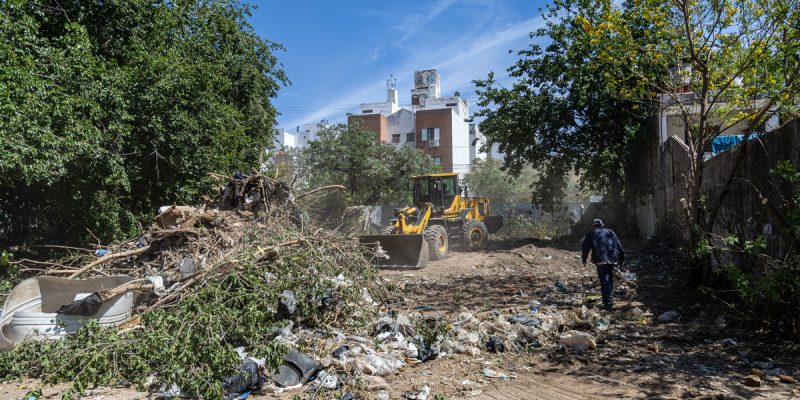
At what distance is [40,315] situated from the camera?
6.31 m

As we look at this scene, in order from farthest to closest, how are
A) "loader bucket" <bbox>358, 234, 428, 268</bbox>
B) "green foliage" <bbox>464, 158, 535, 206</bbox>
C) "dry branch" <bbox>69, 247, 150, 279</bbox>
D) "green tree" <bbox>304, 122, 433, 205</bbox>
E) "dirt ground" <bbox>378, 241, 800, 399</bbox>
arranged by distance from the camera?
"green foliage" <bbox>464, 158, 535, 206</bbox>
"green tree" <bbox>304, 122, 433, 205</bbox>
"loader bucket" <bbox>358, 234, 428, 268</bbox>
"dry branch" <bbox>69, 247, 150, 279</bbox>
"dirt ground" <bbox>378, 241, 800, 399</bbox>

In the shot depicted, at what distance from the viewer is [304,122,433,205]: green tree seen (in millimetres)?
25672

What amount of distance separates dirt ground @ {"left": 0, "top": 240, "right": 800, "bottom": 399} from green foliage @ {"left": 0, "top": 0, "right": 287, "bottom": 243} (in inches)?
180

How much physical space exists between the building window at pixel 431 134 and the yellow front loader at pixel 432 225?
23.8m

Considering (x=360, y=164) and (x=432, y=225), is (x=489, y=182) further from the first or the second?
(x=432, y=225)

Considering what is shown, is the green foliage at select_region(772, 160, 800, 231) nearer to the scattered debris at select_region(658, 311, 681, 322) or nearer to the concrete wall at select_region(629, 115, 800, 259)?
the concrete wall at select_region(629, 115, 800, 259)

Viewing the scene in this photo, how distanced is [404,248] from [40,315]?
27.3 ft

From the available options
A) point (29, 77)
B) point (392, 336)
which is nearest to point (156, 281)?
point (392, 336)

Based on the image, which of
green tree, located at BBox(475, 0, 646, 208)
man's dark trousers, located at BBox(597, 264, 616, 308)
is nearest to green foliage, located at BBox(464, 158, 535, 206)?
green tree, located at BBox(475, 0, 646, 208)

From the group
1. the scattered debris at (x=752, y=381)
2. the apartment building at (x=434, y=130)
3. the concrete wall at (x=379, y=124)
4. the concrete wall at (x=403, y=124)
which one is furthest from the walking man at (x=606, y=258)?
the concrete wall at (x=379, y=124)

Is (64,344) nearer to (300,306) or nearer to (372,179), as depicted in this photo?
(300,306)

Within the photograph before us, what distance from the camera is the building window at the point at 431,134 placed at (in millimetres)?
43469

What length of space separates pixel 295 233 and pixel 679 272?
7372 mm

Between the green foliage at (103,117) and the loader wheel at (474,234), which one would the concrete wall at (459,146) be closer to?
the loader wheel at (474,234)
